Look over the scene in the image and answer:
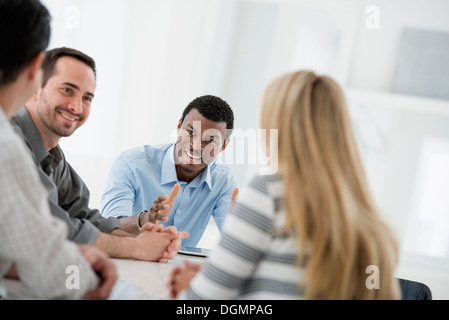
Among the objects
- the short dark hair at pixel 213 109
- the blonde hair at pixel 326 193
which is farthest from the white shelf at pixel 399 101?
the blonde hair at pixel 326 193

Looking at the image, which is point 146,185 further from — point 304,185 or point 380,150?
point 380,150

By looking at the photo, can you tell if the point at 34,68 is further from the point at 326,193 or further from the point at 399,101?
the point at 399,101

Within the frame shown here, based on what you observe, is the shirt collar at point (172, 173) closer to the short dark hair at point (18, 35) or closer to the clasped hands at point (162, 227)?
the clasped hands at point (162, 227)

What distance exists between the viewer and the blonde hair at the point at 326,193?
88cm

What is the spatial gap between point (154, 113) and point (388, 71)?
1.96 m

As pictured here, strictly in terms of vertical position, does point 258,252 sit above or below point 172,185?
above

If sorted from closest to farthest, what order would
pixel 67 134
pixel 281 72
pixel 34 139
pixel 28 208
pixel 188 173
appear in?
pixel 28 208, pixel 34 139, pixel 67 134, pixel 188 173, pixel 281 72

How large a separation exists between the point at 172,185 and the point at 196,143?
25 centimetres

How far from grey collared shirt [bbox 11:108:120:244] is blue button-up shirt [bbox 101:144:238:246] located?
0.45 meters

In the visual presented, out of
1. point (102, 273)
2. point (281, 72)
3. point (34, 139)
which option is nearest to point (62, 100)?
point (34, 139)

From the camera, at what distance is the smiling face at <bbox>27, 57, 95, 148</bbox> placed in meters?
1.63

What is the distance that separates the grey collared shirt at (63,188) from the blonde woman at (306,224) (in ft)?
1.70

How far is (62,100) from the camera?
5.49 feet

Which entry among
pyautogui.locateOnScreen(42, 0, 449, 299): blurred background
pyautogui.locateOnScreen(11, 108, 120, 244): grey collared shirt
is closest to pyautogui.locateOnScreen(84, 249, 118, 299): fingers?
pyautogui.locateOnScreen(11, 108, 120, 244): grey collared shirt
